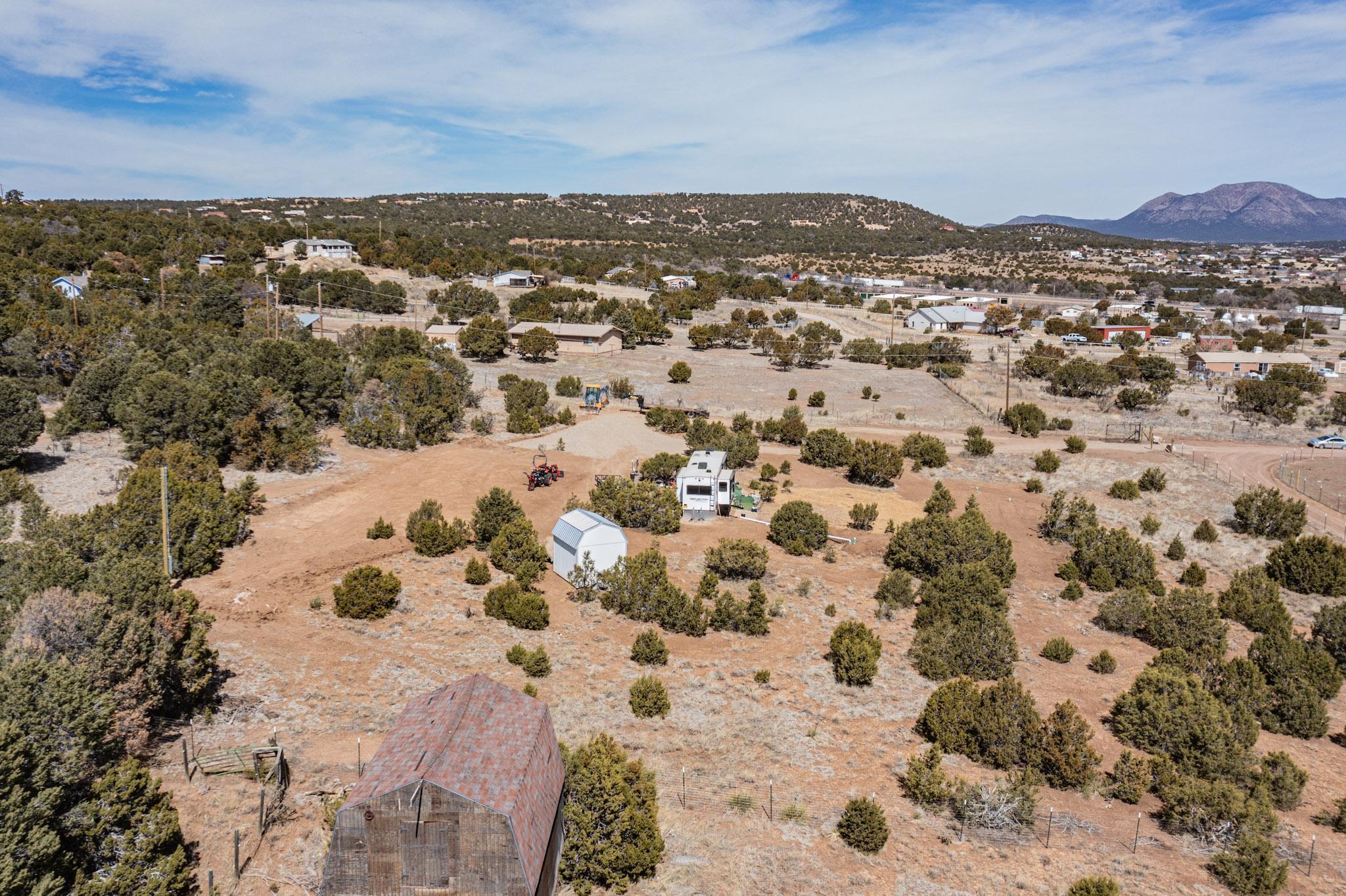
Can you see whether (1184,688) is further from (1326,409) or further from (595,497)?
(1326,409)

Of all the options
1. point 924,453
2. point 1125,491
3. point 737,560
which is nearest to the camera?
point 737,560

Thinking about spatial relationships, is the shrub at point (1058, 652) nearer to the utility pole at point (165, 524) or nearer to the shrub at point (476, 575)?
the shrub at point (476, 575)

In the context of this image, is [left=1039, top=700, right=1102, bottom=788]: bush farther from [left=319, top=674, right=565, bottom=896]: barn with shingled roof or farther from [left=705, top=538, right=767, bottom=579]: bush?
[left=319, top=674, right=565, bottom=896]: barn with shingled roof

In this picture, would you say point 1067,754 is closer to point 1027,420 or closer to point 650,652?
point 650,652

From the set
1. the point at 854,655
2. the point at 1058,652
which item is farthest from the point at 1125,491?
the point at 854,655

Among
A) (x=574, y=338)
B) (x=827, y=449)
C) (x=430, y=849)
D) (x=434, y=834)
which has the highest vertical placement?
(x=574, y=338)

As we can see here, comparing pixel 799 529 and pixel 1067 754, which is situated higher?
pixel 799 529

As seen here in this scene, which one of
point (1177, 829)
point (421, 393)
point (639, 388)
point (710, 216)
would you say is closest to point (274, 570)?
point (421, 393)
